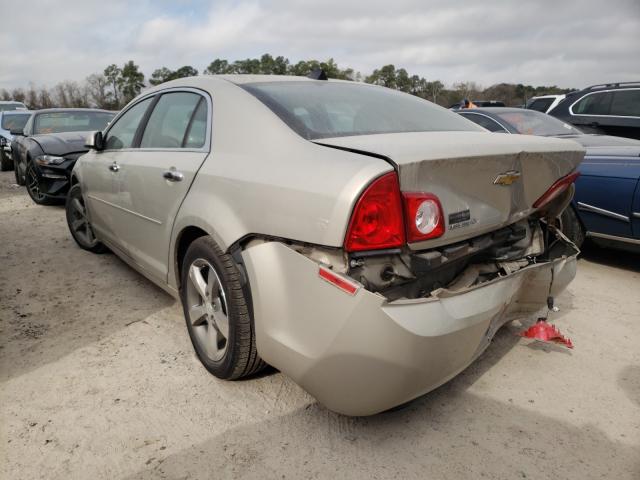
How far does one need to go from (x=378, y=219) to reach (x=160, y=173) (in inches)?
59.8

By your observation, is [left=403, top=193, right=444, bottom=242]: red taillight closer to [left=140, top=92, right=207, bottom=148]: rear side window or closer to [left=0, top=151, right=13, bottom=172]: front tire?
[left=140, top=92, right=207, bottom=148]: rear side window

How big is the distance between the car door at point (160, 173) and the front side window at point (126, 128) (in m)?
0.18

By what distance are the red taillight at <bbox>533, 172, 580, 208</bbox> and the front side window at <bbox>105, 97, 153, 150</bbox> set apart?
2.51 meters

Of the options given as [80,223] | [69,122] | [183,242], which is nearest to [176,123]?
[183,242]

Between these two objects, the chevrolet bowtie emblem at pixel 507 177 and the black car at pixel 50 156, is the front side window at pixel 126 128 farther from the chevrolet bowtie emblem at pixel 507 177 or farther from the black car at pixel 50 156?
the black car at pixel 50 156

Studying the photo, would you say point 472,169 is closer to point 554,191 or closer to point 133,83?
point 554,191

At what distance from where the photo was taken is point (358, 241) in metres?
1.66

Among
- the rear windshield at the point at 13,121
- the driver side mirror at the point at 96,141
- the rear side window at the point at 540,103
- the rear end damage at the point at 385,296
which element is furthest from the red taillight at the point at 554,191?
the rear windshield at the point at 13,121

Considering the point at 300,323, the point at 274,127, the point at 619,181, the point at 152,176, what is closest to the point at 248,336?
the point at 300,323

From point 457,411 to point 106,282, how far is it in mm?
2869

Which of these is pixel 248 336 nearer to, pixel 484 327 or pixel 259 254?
pixel 259 254

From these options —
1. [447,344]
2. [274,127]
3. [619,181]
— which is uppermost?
[274,127]

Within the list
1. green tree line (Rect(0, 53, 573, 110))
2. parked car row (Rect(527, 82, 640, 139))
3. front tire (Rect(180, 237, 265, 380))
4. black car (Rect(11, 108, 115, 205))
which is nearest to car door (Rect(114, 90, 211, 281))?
front tire (Rect(180, 237, 265, 380))

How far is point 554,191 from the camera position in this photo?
7.68ft
